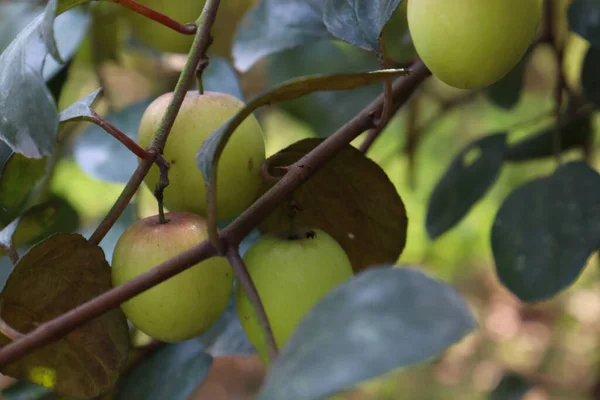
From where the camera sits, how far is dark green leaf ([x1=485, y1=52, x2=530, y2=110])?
842 millimetres

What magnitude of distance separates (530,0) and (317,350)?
0.84 feet

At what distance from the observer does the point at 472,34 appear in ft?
1.27

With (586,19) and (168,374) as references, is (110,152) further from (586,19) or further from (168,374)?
(586,19)

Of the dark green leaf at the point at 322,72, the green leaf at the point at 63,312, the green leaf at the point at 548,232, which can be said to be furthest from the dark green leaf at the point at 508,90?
the green leaf at the point at 63,312

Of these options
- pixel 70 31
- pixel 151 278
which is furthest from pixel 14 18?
pixel 151 278

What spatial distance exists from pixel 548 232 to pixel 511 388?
42cm

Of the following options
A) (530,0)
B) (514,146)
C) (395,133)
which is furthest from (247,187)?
(395,133)

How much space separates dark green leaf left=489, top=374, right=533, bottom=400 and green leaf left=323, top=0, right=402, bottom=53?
2.10 feet

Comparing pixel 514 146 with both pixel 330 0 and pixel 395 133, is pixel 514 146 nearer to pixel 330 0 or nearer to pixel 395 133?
pixel 330 0

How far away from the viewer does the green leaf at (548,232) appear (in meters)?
0.56

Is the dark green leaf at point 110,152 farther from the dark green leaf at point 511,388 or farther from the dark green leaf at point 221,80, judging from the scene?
the dark green leaf at point 511,388

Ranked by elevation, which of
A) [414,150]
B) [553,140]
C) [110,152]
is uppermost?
[110,152]

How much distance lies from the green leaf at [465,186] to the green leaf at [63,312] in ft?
1.26

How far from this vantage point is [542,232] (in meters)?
0.59
